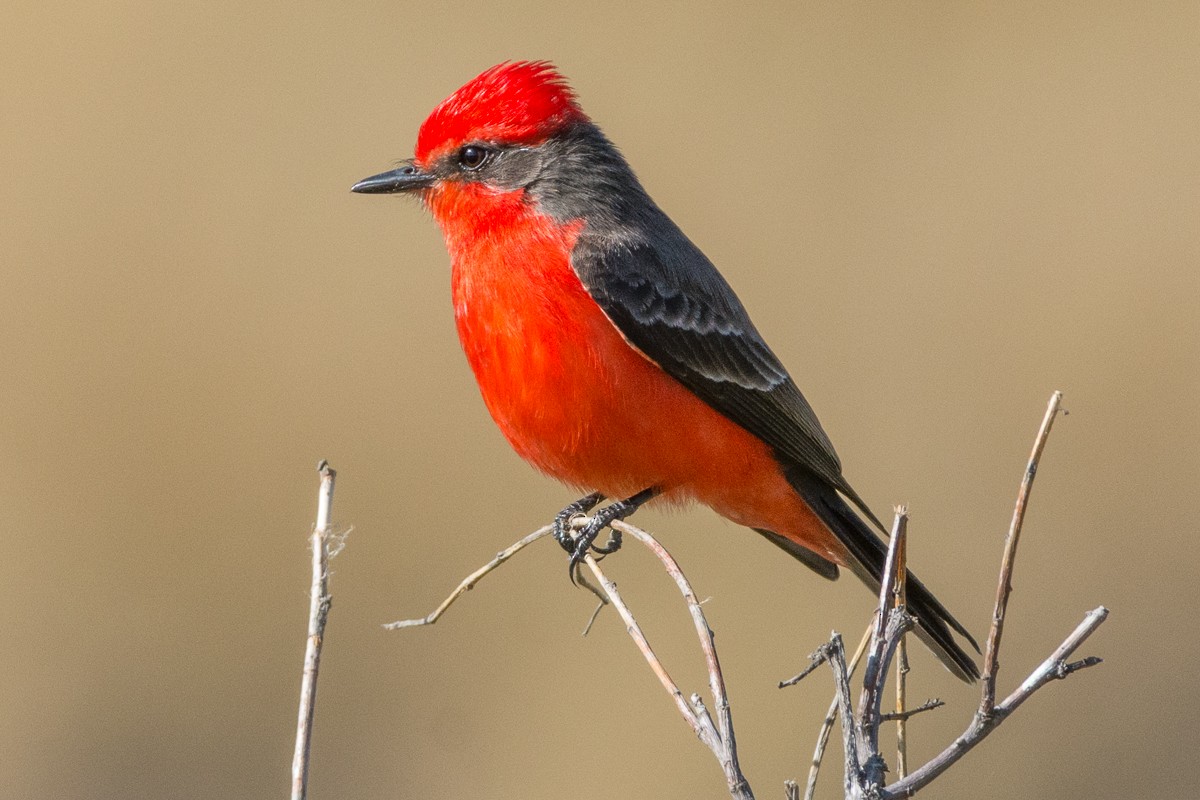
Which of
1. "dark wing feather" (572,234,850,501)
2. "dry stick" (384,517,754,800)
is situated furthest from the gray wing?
"dry stick" (384,517,754,800)

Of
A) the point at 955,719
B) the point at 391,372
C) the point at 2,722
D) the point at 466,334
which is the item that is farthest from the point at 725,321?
the point at 2,722

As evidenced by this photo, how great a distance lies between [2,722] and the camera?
22.6 feet

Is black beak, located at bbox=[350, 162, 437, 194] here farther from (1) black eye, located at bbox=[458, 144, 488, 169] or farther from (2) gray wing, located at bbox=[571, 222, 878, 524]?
(2) gray wing, located at bbox=[571, 222, 878, 524]

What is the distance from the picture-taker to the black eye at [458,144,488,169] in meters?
4.95

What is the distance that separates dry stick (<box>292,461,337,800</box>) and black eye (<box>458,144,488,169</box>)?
2400 mm

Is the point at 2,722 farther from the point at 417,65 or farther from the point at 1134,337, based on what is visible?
the point at 1134,337

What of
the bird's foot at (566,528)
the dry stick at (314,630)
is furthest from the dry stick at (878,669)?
the bird's foot at (566,528)

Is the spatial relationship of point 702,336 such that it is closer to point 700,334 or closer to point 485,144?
point 700,334

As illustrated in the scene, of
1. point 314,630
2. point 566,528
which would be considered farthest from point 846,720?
point 566,528

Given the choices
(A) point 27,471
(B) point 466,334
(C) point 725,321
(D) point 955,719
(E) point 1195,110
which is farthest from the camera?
(E) point 1195,110

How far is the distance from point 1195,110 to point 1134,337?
1.62 metres

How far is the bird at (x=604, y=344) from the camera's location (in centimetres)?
441

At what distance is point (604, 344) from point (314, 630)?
216 cm

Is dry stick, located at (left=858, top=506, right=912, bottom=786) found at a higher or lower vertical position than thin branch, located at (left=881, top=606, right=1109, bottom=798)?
higher
